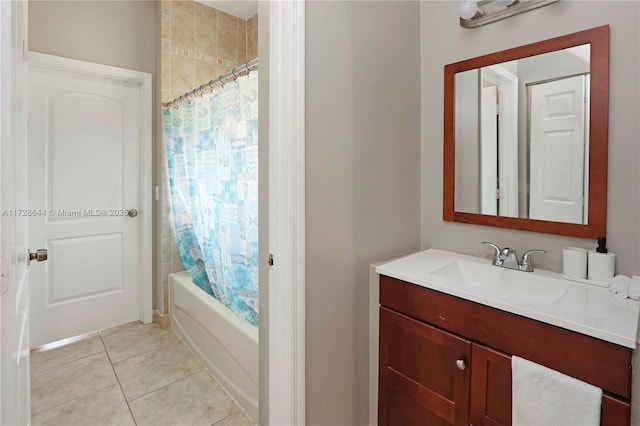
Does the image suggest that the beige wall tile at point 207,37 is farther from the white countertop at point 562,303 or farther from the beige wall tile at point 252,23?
the white countertop at point 562,303

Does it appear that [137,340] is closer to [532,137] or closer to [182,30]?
[182,30]

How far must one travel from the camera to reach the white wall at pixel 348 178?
1.32 m

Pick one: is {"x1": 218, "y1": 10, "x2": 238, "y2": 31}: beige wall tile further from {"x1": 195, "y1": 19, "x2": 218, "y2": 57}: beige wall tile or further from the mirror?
the mirror

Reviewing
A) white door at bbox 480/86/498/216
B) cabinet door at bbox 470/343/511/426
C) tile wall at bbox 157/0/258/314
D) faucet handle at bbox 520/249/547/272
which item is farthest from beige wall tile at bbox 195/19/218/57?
cabinet door at bbox 470/343/511/426

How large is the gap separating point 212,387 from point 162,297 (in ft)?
3.43

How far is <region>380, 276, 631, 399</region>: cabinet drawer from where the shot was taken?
87 centimetres

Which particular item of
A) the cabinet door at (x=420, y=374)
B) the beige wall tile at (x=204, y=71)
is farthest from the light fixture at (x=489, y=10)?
the beige wall tile at (x=204, y=71)

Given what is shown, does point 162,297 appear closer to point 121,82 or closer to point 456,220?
point 121,82

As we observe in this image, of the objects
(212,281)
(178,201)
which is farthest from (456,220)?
(178,201)

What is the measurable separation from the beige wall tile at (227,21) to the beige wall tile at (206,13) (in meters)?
0.05

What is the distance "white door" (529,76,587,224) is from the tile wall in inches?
97.2

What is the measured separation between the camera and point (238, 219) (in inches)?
75.6

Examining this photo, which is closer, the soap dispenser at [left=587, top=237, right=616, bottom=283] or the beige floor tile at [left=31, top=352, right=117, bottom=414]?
the soap dispenser at [left=587, top=237, right=616, bottom=283]

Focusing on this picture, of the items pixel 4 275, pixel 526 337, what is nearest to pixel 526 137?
pixel 526 337
